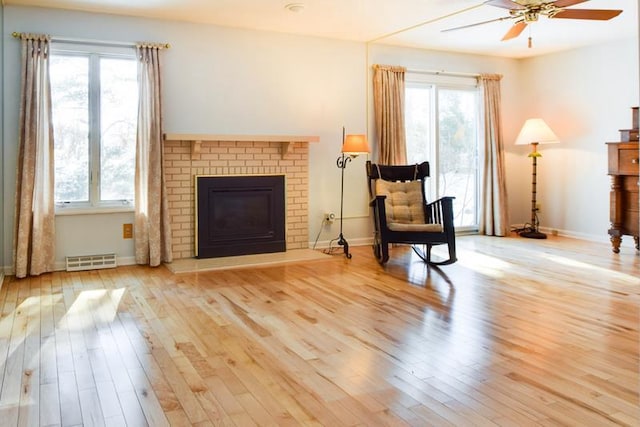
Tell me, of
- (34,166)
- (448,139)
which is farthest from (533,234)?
(34,166)

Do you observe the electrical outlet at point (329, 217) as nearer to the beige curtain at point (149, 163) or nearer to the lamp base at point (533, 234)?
the beige curtain at point (149, 163)

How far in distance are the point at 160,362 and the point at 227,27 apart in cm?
402

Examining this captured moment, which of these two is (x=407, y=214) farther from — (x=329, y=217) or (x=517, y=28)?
(x=517, y=28)

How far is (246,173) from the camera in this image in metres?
5.96

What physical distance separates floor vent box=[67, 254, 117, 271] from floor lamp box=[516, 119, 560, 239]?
5189 mm

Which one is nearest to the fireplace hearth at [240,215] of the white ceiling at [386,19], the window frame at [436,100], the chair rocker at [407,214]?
the chair rocker at [407,214]

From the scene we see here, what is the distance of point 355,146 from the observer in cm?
580

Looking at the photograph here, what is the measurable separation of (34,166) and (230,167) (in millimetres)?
1872

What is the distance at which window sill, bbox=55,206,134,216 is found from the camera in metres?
5.18

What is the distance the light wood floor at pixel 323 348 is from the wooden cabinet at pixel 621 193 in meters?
1.13

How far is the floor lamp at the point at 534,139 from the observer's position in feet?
23.1

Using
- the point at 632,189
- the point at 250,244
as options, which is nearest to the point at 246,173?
the point at 250,244

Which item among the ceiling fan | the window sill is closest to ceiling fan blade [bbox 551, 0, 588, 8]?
the ceiling fan

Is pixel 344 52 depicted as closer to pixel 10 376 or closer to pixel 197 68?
pixel 197 68
